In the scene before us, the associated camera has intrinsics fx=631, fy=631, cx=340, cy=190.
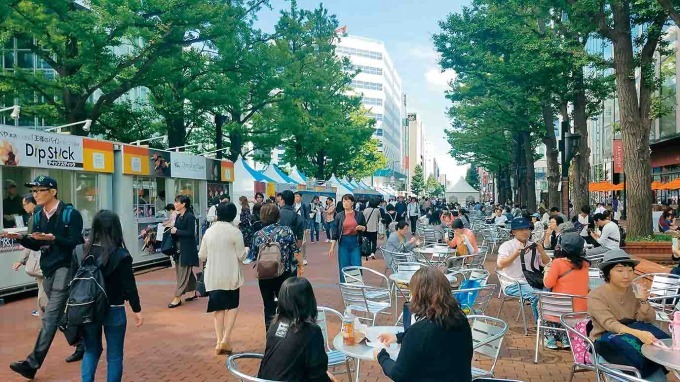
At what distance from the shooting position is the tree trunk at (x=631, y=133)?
47.5 feet

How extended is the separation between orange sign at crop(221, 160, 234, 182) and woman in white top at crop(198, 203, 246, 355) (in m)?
13.8

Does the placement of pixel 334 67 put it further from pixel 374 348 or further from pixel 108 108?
pixel 374 348

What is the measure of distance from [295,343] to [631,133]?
43.5 feet

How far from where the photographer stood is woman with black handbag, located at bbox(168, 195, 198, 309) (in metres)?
9.63

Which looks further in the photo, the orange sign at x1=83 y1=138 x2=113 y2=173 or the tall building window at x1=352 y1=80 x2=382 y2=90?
the tall building window at x1=352 y1=80 x2=382 y2=90

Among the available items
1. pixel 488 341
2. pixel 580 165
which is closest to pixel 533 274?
pixel 488 341

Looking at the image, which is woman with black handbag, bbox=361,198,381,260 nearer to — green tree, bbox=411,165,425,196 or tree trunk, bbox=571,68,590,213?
tree trunk, bbox=571,68,590,213

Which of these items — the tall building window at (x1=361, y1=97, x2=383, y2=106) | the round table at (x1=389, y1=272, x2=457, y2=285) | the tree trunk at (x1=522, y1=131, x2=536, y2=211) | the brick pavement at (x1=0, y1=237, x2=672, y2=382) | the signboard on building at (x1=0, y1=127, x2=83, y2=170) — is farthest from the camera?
the tall building window at (x1=361, y1=97, x2=383, y2=106)

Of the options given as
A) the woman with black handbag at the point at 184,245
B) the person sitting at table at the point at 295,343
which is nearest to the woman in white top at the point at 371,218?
the woman with black handbag at the point at 184,245

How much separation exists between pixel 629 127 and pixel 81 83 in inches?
587

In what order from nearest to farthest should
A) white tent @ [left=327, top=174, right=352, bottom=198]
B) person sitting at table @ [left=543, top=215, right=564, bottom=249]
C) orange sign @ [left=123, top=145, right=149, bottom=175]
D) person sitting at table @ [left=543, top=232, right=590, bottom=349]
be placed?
person sitting at table @ [left=543, top=232, right=590, bottom=349], person sitting at table @ [left=543, top=215, right=564, bottom=249], orange sign @ [left=123, top=145, right=149, bottom=175], white tent @ [left=327, top=174, right=352, bottom=198]

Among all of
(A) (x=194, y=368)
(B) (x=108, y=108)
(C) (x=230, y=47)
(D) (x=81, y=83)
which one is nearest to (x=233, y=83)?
(C) (x=230, y=47)

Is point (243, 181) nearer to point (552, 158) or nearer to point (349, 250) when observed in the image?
point (349, 250)

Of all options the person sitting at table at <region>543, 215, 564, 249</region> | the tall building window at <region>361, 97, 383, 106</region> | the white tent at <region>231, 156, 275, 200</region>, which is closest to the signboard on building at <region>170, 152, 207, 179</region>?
the white tent at <region>231, 156, 275, 200</region>
